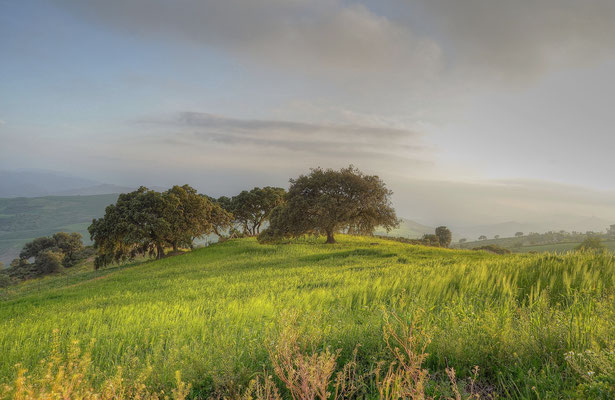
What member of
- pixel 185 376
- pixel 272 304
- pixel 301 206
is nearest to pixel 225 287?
pixel 272 304

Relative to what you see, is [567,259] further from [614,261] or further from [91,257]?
[91,257]

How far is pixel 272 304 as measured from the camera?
7801 millimetres

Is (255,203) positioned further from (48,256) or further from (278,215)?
(48,256)

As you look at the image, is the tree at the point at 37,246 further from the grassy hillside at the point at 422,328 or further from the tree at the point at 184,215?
the grassy hillside at the point at 422,328

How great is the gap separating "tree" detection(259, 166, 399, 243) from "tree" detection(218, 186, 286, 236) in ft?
81.5

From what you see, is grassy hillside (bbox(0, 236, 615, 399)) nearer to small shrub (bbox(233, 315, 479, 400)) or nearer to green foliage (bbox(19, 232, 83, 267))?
small shrub (bbox(233, 315, 479, 400))

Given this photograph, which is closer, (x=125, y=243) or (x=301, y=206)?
(x=301, y=206)

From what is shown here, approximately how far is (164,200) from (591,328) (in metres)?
42.4

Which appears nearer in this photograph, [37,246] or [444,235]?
[37,246]

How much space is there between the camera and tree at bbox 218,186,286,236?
6025 cm

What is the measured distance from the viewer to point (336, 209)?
32.8 metres

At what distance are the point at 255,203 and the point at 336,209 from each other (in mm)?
31459

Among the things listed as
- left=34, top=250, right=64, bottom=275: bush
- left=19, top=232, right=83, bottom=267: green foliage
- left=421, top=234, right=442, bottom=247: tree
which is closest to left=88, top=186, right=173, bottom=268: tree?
left=34, top=250, right=64, bottom=275: bush

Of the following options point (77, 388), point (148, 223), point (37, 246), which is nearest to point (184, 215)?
point (148, 223)
